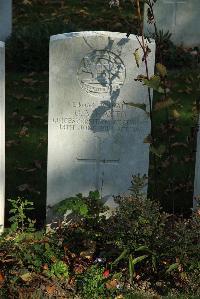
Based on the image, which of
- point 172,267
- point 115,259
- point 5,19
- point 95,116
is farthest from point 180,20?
point 172,267

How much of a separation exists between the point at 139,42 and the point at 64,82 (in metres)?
0.62

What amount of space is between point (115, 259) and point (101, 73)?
1.34 m

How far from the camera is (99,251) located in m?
5.09

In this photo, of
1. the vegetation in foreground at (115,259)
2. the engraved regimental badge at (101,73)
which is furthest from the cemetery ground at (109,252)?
the engraved regimental badge at (101,73)

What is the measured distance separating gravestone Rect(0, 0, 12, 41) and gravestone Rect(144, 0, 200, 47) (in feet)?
6.36

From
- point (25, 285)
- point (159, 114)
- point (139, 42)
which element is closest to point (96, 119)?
point (139, 42)

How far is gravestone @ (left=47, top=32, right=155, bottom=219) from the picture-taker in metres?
5.13

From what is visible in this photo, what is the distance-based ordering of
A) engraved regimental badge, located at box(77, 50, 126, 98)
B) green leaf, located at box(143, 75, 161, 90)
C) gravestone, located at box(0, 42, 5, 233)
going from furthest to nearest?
engraved regimental badge, located at box(77, 50, 126, 98), gravestone, located at box(0, 42, 5, 233), green leaf, located at box(143, 75, 161, 90)

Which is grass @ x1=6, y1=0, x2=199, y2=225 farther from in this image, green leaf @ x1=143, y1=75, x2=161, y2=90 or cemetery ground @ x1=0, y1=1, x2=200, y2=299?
green leaf @ x1=143, y1=75, x2=161, y2=90

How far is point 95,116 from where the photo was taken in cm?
532

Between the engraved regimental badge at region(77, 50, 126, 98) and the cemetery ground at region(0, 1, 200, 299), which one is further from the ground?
the engraved regimental badge at region(77, 50, 126, 98)

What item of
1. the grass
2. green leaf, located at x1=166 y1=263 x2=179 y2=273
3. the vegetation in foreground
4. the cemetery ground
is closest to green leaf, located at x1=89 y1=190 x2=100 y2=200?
the cemetery ground

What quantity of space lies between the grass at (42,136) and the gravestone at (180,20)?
921 millimetres

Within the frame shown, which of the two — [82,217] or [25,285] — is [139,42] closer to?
[82,217]
